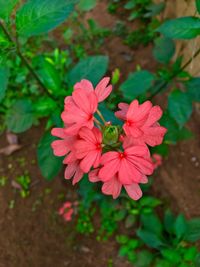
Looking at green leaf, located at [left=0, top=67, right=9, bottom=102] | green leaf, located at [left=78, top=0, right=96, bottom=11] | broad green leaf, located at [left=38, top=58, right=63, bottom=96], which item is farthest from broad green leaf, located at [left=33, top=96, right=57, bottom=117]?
green leaf, located at [left=78, top=0, right=96, bottom=11]

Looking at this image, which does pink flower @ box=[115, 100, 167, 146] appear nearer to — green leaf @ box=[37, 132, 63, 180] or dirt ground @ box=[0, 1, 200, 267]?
green leaf @ box=[37, 132, 63, 180]

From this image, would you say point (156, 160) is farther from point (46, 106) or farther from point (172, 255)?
point (46, 106)

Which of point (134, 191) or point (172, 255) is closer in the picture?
point (134, 191)

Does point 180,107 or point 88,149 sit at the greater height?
point 88,149

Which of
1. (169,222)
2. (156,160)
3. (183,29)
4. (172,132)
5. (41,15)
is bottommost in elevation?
(169,222)

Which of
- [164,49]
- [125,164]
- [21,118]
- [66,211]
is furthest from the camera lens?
[66,211]

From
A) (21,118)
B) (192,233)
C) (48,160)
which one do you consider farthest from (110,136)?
(192,233)
